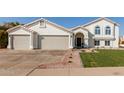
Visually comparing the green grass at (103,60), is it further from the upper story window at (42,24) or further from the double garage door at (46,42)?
the upper story window at (42,24)

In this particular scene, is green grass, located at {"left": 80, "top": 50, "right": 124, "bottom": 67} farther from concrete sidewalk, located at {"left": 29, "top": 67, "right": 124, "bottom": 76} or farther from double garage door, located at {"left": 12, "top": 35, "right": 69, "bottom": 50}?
double garage door, located at {"left": 12, "top": 35, "right": 69, "bottom": 50}

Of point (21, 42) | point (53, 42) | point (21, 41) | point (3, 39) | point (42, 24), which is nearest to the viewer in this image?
point (3, 39)

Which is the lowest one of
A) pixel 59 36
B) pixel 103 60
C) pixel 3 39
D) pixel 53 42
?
pixel 103 60

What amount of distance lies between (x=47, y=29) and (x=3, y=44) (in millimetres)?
8146

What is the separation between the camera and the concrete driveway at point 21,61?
11.0 m

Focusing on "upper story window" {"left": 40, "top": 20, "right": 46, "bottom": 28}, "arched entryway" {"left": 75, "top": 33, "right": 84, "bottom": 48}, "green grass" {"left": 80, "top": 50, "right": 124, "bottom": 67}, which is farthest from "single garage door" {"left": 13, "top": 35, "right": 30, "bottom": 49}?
"arched entryway" {"left": 75, "top": 33, "right": 84, "bottom": 48}

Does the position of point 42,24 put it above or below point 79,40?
above

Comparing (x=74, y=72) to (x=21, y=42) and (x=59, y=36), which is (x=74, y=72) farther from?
(x=59, y=36)

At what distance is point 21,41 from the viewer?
72.9 ft

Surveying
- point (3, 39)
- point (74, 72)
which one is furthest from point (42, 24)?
point (74, 72)

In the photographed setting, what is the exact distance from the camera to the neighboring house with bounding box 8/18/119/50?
21.8m

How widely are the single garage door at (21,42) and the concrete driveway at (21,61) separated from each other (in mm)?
1050

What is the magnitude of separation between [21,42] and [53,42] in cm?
323
